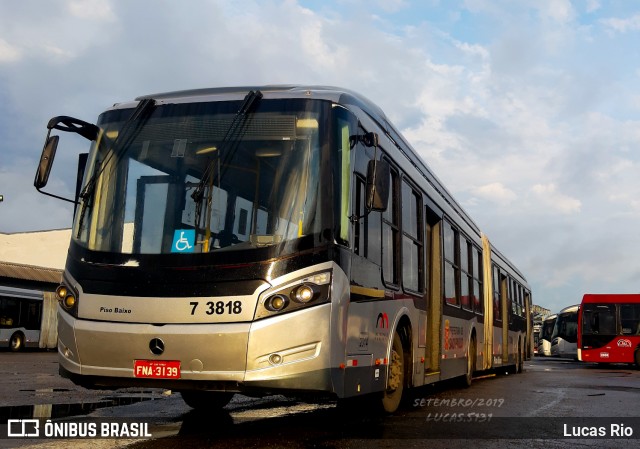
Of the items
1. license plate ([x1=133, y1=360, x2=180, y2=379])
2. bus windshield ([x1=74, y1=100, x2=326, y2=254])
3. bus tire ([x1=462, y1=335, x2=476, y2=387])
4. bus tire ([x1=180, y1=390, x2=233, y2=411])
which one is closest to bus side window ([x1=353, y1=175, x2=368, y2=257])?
bus windshield ([x1=74, y1=100, x2=326, y2=254])

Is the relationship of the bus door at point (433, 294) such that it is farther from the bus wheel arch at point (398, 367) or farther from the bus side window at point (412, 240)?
the bus wheel arch at point (398, 367)

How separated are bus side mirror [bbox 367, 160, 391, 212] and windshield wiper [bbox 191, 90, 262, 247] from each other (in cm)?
123

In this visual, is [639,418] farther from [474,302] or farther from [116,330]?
[116,330]

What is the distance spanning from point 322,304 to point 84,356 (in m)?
2.16

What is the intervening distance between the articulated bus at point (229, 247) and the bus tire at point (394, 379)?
27.8 inches

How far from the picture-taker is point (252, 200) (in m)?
6.48

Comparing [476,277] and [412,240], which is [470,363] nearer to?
[476,277]

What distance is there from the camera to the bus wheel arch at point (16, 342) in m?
32.5

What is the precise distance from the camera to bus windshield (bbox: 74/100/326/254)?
6.41m

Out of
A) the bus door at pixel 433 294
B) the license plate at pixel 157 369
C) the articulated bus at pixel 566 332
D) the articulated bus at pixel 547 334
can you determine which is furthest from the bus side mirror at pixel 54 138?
the articulated bus at pixel 547 334

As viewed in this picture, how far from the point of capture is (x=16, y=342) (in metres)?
32.7

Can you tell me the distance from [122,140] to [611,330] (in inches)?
1087

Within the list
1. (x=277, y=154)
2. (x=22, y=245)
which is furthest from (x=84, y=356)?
(x=22, y=245)

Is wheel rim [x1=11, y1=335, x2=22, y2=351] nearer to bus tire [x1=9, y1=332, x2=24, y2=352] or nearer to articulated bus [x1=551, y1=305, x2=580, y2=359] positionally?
bus tire [x1=9, y1=332, x2=24, y2=352]
